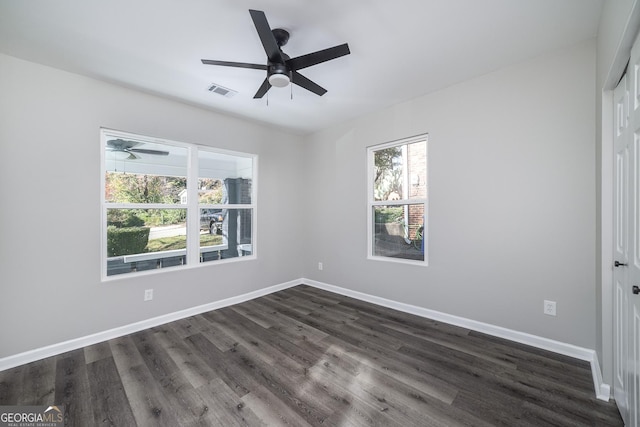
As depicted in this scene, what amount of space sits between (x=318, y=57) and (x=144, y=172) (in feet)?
8.13

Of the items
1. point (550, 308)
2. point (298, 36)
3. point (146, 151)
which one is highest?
point (298, 36)

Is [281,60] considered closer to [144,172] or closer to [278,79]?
[278,79]

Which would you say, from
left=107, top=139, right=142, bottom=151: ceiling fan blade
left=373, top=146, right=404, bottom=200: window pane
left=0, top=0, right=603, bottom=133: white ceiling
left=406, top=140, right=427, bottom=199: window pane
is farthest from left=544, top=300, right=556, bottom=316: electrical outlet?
left=107, top=139, right=142, bottom=151: ceiling fan blade

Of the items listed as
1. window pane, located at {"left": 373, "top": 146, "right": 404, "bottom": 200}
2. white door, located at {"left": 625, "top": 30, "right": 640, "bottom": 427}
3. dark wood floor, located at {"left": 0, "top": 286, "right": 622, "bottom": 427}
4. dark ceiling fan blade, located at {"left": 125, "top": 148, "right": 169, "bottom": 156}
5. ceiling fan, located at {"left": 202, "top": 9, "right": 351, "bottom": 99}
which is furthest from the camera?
window pane, located at {"left": 373, "top": 146, "right": 404, "bottom": 200}

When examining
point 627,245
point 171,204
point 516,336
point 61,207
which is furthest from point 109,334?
point 627,245

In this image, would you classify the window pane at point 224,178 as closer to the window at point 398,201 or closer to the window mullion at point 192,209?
the window mullion at point 192,209

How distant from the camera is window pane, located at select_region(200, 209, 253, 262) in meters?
3.58

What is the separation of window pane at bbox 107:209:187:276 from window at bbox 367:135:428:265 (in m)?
2.62

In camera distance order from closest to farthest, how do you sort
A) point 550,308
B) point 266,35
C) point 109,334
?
point 266,35
point 550,308
point 109,334

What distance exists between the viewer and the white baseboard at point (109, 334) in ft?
7.45

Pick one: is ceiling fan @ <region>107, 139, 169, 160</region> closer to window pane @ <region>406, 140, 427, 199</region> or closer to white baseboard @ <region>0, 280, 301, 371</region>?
white baseboard @ <region>0, 280, 301, 371</region>

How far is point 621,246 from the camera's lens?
5.20ft

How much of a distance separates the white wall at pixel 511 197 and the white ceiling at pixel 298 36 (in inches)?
11.8

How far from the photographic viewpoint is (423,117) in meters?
3.18
